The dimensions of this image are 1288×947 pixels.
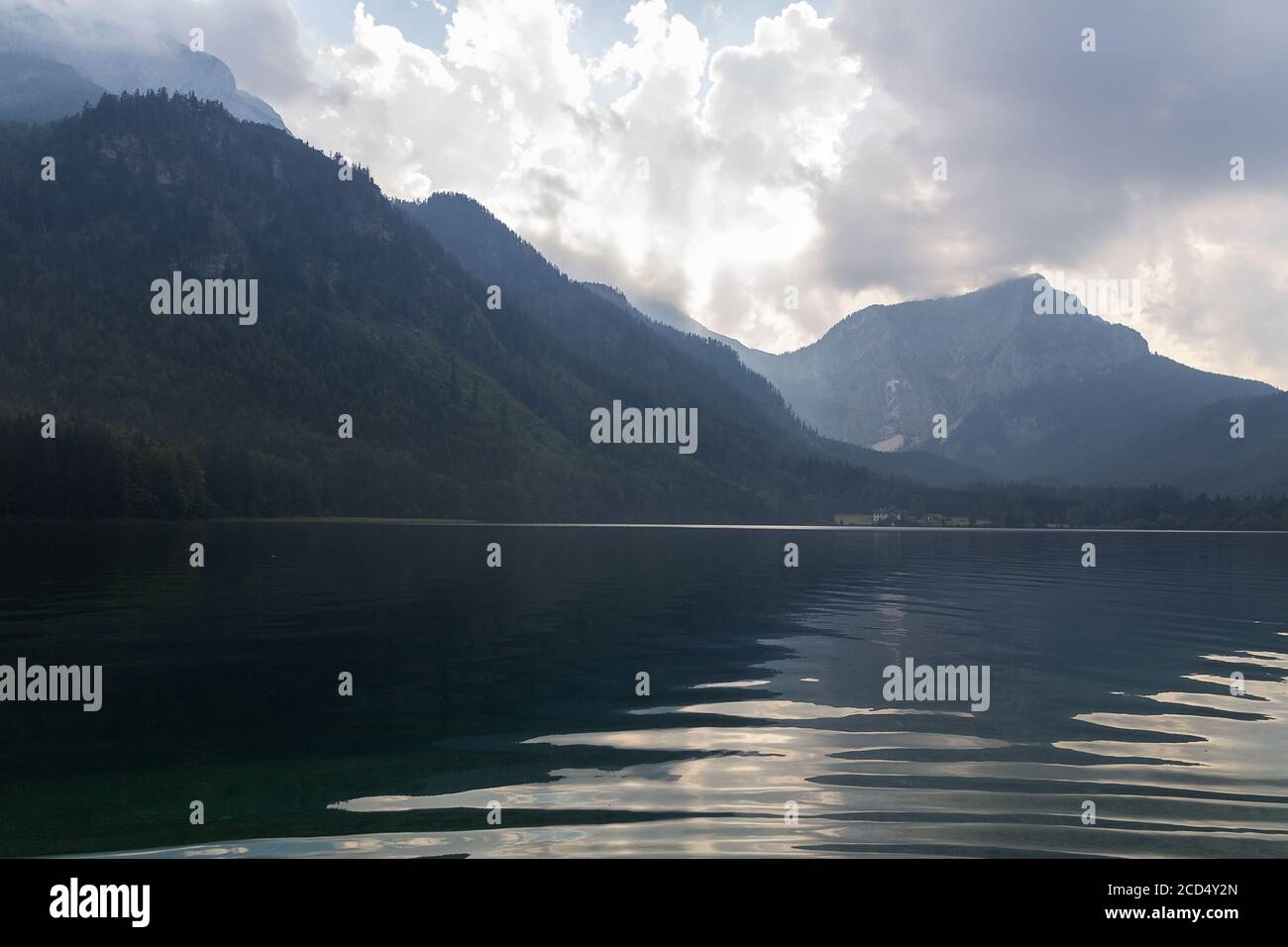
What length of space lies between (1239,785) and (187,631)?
141 feet

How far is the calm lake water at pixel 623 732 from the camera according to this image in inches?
688

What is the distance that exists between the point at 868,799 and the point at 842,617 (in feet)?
122

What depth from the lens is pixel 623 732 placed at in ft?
85.1

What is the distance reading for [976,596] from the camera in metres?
71.8

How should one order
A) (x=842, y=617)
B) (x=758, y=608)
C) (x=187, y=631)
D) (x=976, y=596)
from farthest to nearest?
(x=976, y=596), (x=758, y=608), (x=842, y=617), (x=187, y=631)

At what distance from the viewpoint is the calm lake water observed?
57.3 feet

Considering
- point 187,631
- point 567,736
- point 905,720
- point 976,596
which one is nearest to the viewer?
point 567,736

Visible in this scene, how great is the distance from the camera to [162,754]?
22641mm

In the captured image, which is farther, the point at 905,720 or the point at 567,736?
the point at 905,720
